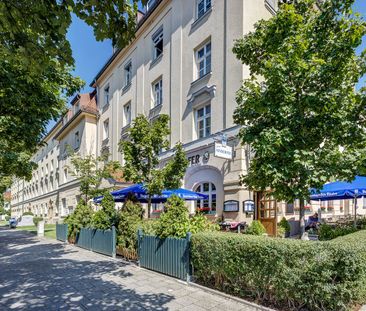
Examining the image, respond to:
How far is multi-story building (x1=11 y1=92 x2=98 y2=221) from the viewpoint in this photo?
3003 centimetres

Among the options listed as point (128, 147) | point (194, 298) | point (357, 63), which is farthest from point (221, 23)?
point (194, 298)

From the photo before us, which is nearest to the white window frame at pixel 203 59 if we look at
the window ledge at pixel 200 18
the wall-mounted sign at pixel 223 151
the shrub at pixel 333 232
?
the window ledge at pixel 200 18

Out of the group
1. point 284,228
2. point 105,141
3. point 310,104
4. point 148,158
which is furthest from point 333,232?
point 105,141

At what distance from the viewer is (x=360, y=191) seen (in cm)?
910

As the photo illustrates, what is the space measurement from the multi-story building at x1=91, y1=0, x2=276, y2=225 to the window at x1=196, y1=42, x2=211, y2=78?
1cm

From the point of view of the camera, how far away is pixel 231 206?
492 inches

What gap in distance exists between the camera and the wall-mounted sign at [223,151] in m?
12.0

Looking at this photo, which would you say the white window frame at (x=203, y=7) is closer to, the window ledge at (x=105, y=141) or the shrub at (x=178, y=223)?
the shrub at (x=178, y=223)

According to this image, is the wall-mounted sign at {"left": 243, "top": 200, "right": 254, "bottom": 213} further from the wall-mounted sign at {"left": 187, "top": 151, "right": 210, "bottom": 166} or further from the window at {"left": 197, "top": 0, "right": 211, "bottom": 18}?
the window at {"left": 197, "top": 0, "right": 211, "bottom": 18}

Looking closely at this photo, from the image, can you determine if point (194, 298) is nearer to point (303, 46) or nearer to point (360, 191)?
point (303, 46)

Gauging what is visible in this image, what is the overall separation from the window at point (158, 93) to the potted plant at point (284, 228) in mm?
11243

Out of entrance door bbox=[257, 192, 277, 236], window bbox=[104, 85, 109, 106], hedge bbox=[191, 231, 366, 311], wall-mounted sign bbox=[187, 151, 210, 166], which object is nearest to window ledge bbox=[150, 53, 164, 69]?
wall-mounted sign bbox=[187, 151, 210, 166]

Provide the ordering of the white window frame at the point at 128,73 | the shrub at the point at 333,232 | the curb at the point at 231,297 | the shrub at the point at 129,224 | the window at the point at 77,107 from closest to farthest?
the curb at the point at 231,297
the shrub at the point at 333,232
the shrub at the point at 129,224
the white window frame at the point at 128,73
the window at the point at 77,107

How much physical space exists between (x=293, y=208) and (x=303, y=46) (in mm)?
10645
